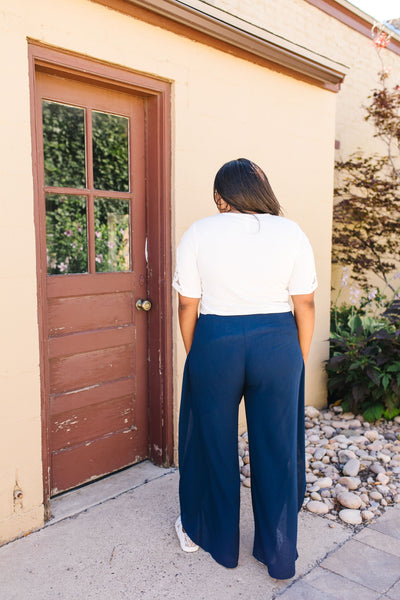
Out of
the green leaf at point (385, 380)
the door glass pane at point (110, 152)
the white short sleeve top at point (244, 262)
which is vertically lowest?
the green leaf at point (385, 380)

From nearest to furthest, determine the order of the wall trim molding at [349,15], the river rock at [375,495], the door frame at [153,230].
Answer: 1. the door frame at [153,230]
2. the river rock at [375,495]
3. the wall trim molding at [349,15]

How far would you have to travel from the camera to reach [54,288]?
304cm

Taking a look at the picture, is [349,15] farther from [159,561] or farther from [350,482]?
[159,561]

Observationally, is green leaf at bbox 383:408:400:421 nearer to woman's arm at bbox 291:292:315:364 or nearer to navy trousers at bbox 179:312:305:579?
navy trousers at bbox 179:312:305:579

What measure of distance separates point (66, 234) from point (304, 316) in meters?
1.52

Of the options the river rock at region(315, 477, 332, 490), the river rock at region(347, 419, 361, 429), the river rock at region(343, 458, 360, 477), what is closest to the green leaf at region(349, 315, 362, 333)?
the river rock at region(347, 419, 361, 429)

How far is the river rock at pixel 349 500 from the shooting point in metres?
3.10

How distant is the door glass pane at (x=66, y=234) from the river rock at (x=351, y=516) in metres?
2.05

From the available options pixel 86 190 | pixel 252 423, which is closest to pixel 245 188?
pixel 252 423

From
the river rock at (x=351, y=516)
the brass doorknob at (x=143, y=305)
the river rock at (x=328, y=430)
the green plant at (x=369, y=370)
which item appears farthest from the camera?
the green plant at (x=369, y=370)

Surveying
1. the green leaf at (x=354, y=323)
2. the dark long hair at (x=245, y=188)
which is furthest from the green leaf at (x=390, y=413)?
the dark long hair at (x=245, y=188)

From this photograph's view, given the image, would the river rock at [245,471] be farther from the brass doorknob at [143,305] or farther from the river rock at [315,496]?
the brass doorknob at [143,305]

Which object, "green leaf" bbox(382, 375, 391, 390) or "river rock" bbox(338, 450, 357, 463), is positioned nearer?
"river rock" bbox(338, 450, 357, 463)

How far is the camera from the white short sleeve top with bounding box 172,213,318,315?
7.38 feet
